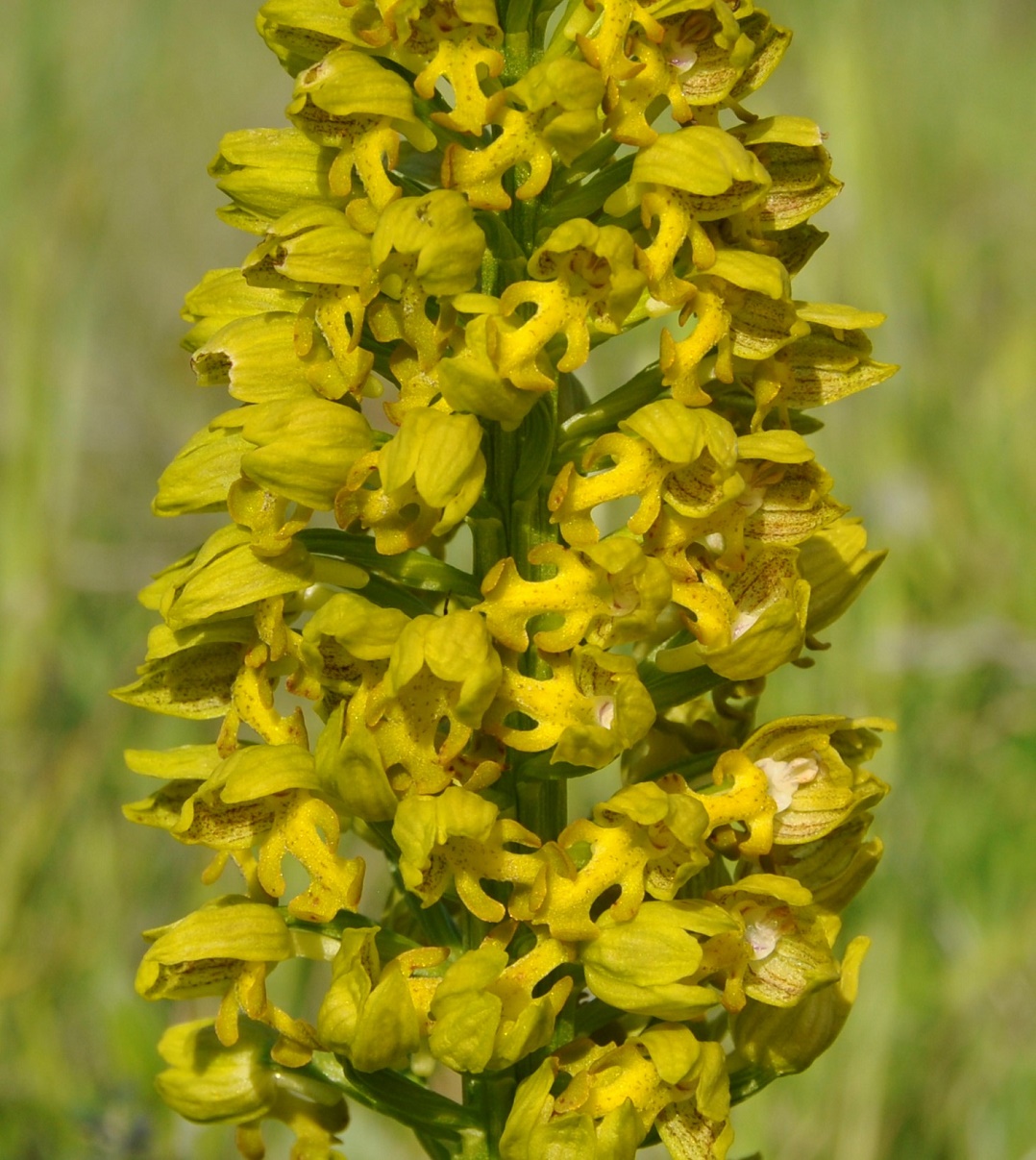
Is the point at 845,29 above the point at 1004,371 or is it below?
above

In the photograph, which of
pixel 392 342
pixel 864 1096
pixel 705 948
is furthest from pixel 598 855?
pixel 864 1096

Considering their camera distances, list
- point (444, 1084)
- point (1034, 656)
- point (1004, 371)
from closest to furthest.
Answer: point (1034, 656) → point (444, 1084) → point (1004, 371)

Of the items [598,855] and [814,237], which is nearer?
[598,855]

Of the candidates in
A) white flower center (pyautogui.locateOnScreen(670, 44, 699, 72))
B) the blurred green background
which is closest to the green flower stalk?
white flower center (pyautogui.locateOnScreen(670, 44, 699, 72))

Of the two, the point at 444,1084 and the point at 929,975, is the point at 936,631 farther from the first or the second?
the point at 444,1084

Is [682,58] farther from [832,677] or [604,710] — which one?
[832,677]

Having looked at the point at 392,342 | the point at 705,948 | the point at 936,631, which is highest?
the point at 392,342

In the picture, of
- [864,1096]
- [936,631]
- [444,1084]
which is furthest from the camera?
[936,631]
